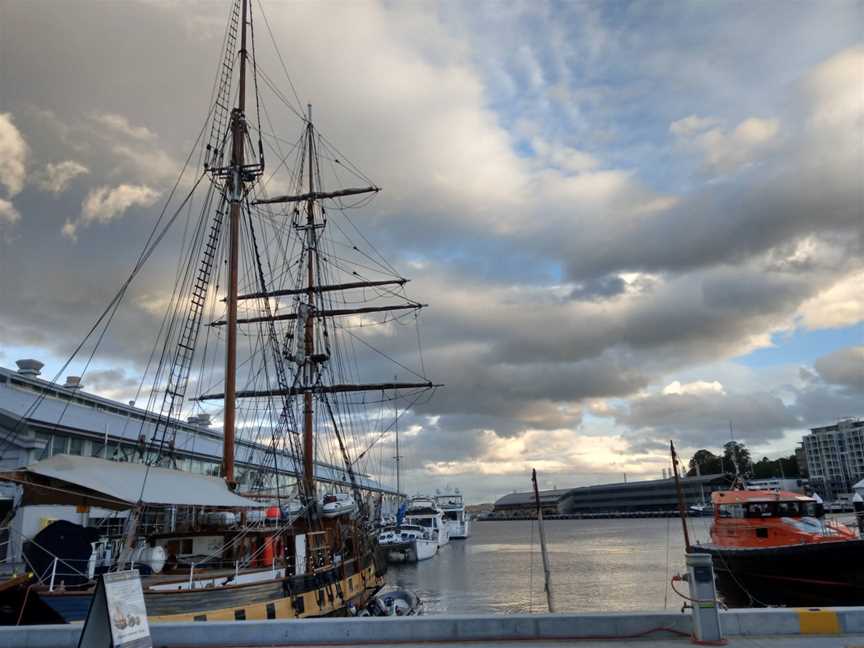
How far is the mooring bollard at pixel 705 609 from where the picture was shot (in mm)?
9836

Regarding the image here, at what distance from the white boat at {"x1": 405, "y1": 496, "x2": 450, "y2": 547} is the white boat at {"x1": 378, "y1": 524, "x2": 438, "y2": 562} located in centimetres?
1068

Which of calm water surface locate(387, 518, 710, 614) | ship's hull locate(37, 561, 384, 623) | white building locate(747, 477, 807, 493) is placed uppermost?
white building locate(747, 477, 807, 493)

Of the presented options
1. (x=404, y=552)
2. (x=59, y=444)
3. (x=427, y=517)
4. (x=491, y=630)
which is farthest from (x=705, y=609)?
(x=427, y=517)

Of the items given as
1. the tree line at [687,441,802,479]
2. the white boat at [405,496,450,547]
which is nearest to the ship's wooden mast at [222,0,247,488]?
the white boat at [405,496,450,547]

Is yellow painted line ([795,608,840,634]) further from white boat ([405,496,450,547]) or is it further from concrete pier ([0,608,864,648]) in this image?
white boat ([405,496,450,547])

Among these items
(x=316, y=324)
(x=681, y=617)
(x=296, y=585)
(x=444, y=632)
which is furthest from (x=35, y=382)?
(x=681, y=617)

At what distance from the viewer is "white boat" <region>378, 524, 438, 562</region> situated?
69.4 meters

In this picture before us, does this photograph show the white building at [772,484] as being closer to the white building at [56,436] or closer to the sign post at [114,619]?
the sign post at [114,619]

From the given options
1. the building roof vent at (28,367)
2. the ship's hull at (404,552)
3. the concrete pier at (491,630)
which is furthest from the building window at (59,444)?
the ship's hull at (404,552)

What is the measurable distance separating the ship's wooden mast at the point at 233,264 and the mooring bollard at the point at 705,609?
17714mm

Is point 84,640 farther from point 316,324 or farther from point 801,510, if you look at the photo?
point 316,324

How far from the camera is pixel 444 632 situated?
417 inches

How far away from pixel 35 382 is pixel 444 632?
34223 millimetres

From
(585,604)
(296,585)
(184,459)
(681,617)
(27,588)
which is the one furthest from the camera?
(184,459)
